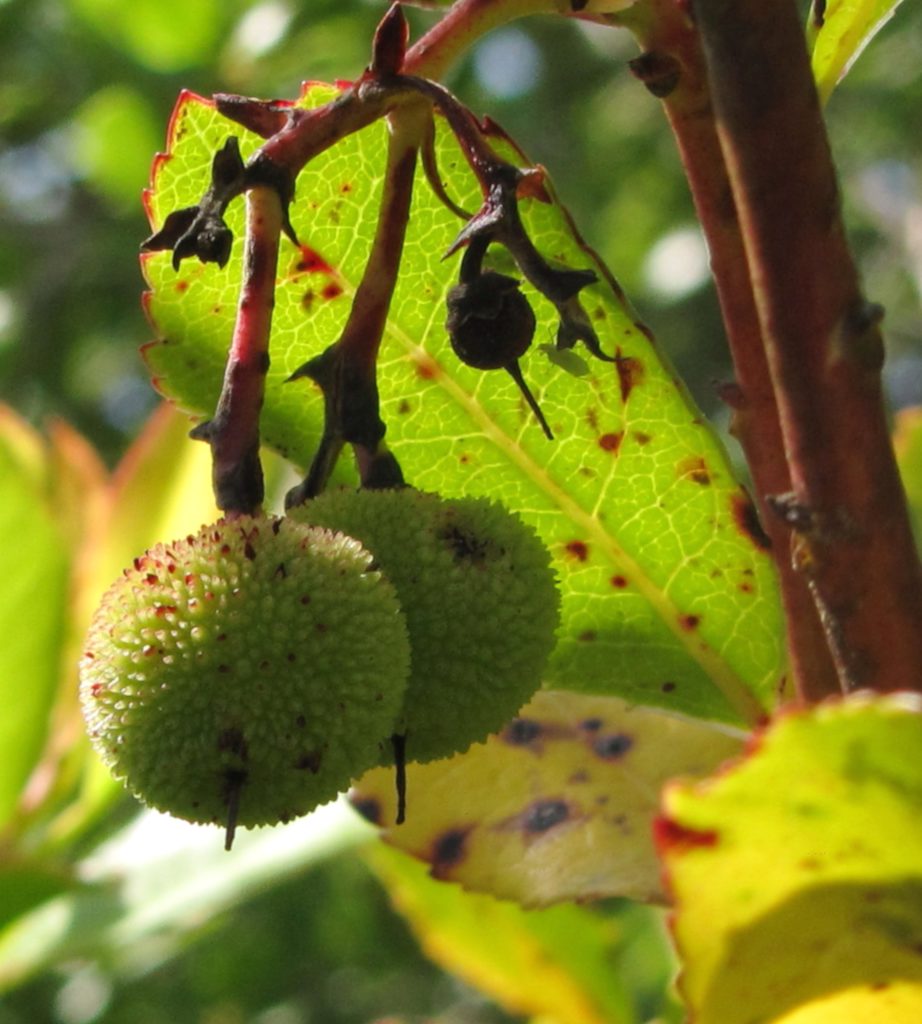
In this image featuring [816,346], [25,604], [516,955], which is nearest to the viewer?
[816,346]

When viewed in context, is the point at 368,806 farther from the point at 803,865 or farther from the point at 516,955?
the point at 516,955

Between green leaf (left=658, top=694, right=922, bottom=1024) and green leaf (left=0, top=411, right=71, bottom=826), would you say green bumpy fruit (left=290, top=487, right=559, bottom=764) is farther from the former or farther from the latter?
green leaf (left=0, top=411, right=71, bottom=826)

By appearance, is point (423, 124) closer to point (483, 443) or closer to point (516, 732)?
point (483, 443)

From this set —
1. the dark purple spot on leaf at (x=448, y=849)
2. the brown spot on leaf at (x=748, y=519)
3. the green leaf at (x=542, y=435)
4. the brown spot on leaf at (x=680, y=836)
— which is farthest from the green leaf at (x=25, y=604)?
the brown spot on leaf at (x=680, y=836)

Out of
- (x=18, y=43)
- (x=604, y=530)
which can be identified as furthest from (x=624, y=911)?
(x=18, y=43)

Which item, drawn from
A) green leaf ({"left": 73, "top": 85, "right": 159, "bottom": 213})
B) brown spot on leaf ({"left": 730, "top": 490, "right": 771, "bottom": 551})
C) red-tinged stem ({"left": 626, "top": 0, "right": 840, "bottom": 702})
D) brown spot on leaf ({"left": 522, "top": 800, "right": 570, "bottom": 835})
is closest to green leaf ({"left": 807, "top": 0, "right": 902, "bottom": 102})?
red-tinged stem ({"left": 626, "top": 0, "right": 840, "bottom": 702})

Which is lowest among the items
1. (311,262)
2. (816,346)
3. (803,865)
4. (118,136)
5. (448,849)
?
(803,865)

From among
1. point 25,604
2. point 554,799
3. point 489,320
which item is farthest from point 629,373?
point 25,604

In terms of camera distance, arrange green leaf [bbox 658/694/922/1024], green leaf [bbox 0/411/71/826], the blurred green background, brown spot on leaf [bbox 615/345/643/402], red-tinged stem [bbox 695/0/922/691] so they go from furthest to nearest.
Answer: the blurred green background, green leaf [bbox 0/411/71/826], brown spot on leaf [bbox 615/345/643/402], red-tinged stem [bbox 695/0/922/691], green leaf [bbox 658/694/922/1024]
